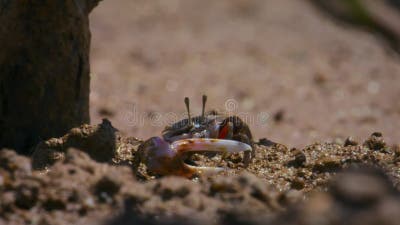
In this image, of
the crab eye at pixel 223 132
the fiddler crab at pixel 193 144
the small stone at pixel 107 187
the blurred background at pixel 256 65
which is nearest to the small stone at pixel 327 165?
the fiddler crab at pixel 193 144

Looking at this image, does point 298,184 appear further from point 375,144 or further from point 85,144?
point 85,144

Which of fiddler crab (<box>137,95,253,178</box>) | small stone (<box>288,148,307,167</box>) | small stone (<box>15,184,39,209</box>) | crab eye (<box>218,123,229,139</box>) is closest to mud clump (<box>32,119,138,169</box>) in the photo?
fiddler crab (<box>137,95,253,178</box>)

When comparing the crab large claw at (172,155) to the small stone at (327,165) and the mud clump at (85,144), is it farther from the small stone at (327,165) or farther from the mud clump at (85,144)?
the small stone at (327,165)

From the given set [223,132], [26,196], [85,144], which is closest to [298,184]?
[223,132]

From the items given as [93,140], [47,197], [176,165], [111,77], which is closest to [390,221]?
[47,197]

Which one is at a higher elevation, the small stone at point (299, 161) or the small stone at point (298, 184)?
the small stone at point (299, 161)

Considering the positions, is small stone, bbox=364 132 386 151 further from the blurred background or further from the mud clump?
the blurred background

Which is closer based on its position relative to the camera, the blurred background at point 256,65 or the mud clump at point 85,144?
the mud clump at point 85,144
